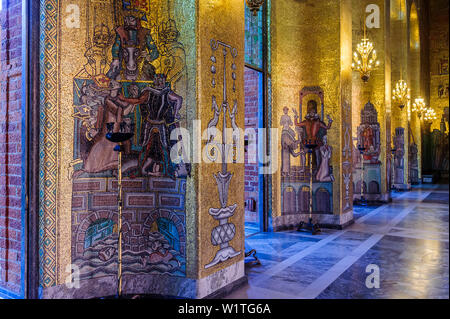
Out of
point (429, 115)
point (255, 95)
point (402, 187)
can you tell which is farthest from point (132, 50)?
point (429, 115)

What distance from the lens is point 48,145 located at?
Result: 13.4 ft

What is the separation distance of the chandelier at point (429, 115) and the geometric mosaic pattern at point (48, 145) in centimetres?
2259

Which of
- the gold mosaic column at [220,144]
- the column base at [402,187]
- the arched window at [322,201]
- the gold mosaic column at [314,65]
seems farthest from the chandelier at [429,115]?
the gold mosaic column at [220,144]

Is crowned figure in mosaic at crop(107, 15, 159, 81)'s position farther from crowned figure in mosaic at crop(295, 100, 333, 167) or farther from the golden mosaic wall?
the golden mosaic wall

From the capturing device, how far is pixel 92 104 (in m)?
4.42

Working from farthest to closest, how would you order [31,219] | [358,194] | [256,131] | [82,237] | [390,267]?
[358,194] < [256,131] < [390,267] < [82,237] < [31,219]

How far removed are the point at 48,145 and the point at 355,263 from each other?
4.80 meters

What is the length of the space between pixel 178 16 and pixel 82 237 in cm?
292

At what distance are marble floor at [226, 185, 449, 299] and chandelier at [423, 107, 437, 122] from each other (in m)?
14.8

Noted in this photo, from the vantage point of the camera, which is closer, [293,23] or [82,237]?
[82,237]

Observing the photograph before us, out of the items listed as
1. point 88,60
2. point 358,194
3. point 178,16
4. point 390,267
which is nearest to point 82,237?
point 88,60

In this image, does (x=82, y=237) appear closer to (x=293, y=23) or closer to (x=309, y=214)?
(x=309, y=214)

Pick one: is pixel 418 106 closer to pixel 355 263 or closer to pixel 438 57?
pixel 438 57

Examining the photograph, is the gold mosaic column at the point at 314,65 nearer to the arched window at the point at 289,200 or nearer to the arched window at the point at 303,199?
the arched window at the point at 289,200
